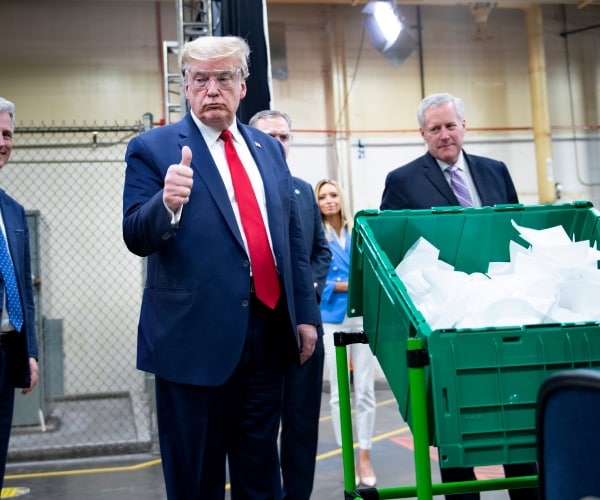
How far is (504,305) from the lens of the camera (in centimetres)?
156

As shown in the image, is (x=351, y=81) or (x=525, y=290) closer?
(x=525, y=290)

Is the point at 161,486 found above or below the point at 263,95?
below

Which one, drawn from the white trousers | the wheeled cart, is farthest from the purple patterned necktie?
the white trousers

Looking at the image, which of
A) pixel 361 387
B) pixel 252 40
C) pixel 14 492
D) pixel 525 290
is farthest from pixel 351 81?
pixel 525 290

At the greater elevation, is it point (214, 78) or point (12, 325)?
point (214, 78)

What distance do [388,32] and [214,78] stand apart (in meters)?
6.01

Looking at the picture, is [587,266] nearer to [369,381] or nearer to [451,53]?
[369,381]

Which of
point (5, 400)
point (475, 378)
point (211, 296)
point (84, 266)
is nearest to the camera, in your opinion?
point (475, 378)

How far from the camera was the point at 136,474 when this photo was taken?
4.38m

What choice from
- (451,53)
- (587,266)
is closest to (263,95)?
(587,266)

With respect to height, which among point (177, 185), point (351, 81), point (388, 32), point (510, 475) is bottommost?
point (510, 475)

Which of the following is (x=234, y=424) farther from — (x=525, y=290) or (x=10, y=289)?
(x=10, y=289)

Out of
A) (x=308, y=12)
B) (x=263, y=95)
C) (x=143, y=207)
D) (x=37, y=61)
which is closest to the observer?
(x=143, y=207)

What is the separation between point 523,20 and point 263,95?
5194mm
